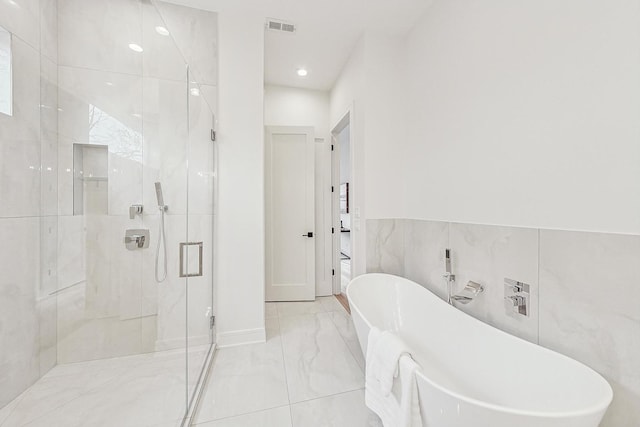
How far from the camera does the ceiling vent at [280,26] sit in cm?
228

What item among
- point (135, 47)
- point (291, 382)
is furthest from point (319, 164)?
point (291, 382)

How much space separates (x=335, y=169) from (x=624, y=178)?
9.07 feet

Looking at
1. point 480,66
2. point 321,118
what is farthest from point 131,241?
point 321,118

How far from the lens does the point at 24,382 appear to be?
2.41 ft

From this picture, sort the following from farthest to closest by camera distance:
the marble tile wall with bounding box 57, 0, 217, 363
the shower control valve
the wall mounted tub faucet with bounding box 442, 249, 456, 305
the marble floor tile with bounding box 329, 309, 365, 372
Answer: the marble floor tile with bounding box 329, 309, 365, 372 < the wall mounted tub faucet with bounding box 442, 249, 456, 305 < the shower control valve < the marble tile wall with bounding box 57, 0, 217, 363

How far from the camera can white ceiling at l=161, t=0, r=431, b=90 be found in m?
2.09

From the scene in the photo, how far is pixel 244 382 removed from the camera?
1737mm

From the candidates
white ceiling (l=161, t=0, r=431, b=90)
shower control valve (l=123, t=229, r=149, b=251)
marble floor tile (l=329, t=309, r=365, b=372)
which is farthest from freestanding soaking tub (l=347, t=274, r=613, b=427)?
white ceiling (l=161, t=0, r=431, b=90)

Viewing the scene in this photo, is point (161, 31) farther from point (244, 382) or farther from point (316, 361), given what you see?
point (316, 361)

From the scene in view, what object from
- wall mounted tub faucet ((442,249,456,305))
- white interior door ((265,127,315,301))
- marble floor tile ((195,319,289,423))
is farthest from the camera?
white interior door ((265,127,315,301))

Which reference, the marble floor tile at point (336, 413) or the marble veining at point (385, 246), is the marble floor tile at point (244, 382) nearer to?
the marble floor tile at point (336, 413)

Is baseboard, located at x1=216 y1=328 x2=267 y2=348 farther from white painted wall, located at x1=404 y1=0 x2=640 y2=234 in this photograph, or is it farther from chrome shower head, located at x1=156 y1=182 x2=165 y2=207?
white painted wall, located at x1=404 y1=0 x2=640 y2=234

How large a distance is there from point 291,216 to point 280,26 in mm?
2006

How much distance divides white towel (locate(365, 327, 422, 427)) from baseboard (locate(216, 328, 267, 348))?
1300 mm
